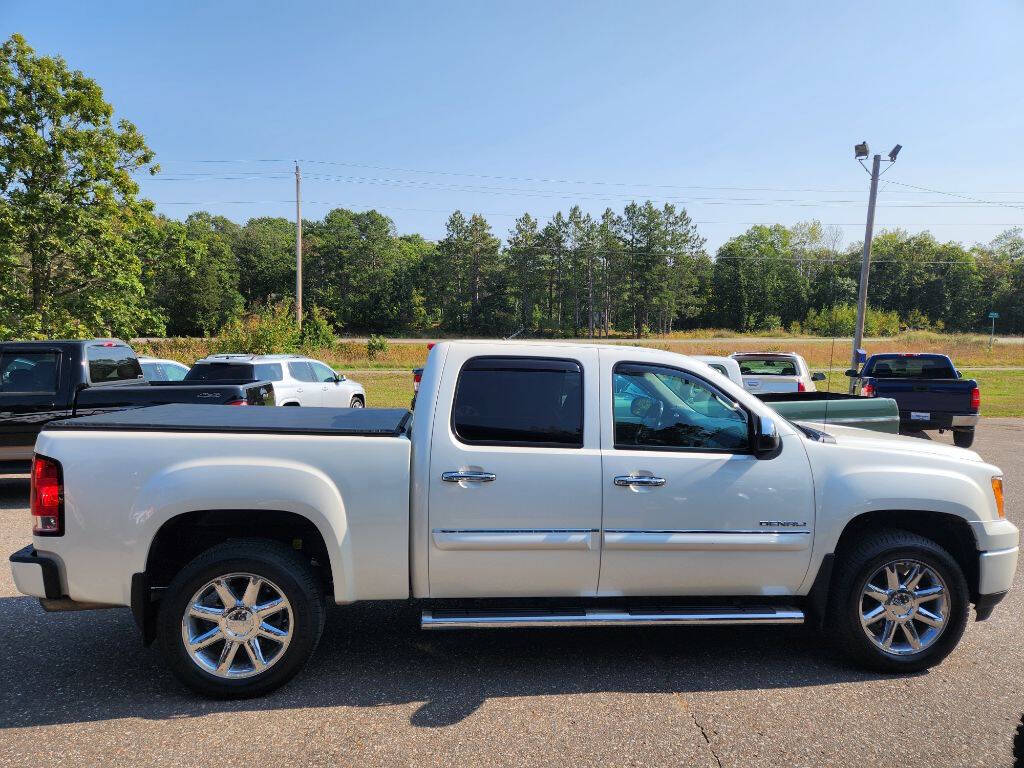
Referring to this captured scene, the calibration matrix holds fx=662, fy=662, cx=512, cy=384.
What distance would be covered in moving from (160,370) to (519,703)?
12273 millimetres

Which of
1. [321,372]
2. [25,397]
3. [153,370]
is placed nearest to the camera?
[25,397]

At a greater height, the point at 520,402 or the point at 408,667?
the point at 520,402

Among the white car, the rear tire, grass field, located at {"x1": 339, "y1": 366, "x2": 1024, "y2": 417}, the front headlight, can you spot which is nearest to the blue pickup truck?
the rear tire

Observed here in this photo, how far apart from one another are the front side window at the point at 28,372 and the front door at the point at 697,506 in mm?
7307

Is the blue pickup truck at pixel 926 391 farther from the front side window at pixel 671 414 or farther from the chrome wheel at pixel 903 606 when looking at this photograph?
the front side window at pixel 671 414

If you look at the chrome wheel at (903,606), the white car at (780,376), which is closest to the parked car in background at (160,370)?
the white car at (780,376)

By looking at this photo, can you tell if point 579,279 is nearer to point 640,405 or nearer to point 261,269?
point 261,269

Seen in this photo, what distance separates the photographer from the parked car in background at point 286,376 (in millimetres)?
13133

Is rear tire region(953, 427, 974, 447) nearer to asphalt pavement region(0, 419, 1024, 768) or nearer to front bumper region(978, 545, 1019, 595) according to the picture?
asphalt pavement region(0, 419, 1024, 768)

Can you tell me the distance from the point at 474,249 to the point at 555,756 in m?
84.8

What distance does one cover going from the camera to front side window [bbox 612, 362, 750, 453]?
12.4ft

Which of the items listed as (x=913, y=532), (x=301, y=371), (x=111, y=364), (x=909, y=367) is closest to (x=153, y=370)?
(x=301, y=371)

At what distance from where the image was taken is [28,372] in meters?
7.90

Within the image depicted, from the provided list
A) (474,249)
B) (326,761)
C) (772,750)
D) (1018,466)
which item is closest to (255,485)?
(326,761)
